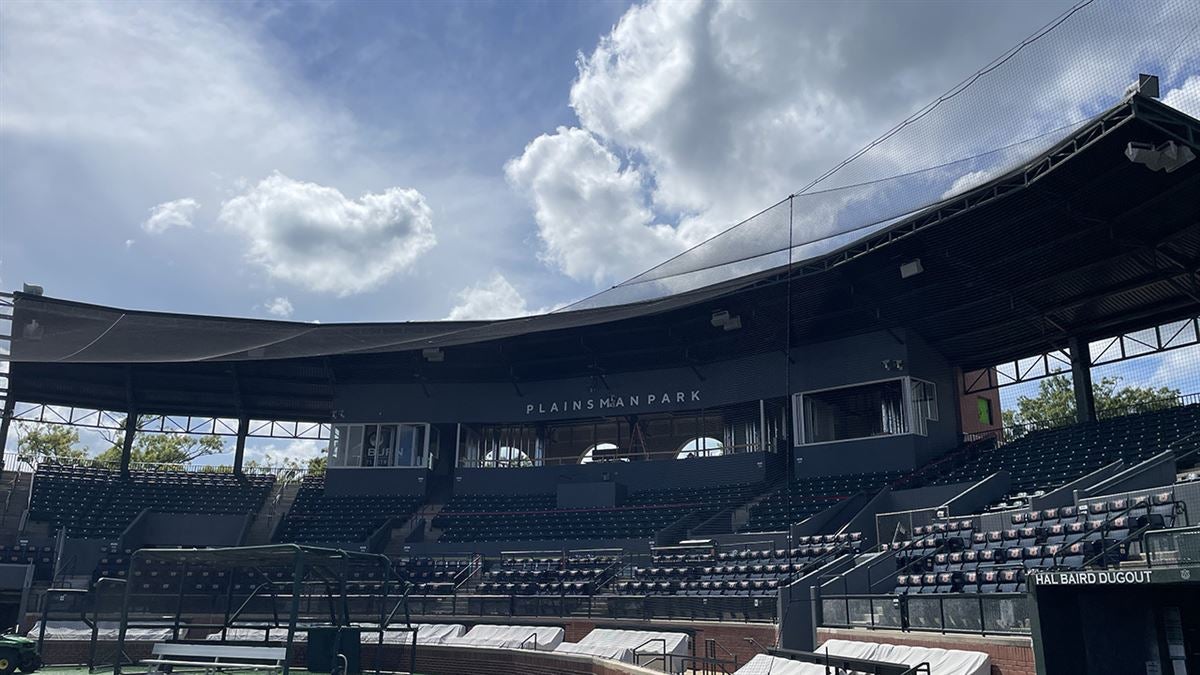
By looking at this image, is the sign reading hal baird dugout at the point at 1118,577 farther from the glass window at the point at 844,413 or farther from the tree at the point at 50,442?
the tree at the point at 50,442

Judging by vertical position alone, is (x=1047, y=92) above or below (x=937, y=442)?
above

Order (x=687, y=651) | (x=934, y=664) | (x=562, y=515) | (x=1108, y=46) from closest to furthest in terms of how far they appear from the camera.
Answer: (x=934, y=664)
(x=1108, y=46)
(x=687, y=651)
(x=562, y=515)

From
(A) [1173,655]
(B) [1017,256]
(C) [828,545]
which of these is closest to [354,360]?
(C) [828,545]

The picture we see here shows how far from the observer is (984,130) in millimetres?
19750

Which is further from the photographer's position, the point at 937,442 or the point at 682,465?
the point at 682,465

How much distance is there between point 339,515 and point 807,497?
777 inches

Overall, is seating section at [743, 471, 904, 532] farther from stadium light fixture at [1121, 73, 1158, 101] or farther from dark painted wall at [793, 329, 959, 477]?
stadium light fixture at [1121, 73, 1158, 101]

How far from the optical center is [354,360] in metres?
39.2

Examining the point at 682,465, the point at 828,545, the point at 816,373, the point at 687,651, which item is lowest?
the point at 687,651

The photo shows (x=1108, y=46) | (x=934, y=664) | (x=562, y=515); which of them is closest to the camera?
(x=934, y=664)

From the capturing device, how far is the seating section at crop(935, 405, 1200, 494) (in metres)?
23.6

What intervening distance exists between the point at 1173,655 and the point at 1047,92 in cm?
1138

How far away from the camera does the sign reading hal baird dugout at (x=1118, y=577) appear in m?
9.78

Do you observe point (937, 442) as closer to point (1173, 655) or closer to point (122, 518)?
point (1173, 655)
